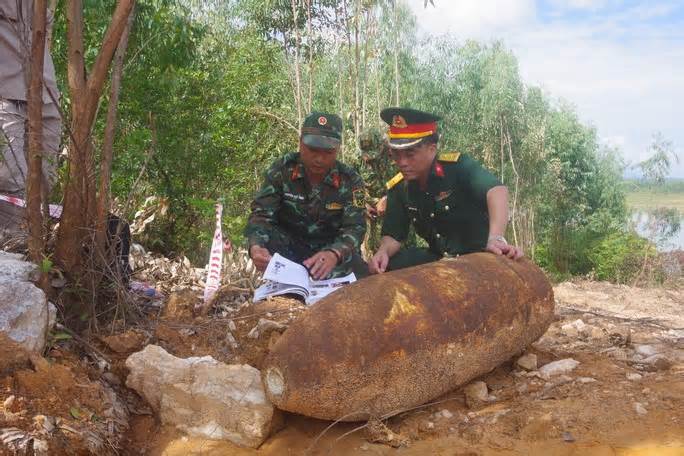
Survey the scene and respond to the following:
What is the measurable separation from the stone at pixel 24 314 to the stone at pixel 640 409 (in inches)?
94.7

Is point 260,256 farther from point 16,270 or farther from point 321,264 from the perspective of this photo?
point 16,270

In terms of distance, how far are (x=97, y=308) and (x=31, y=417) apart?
943 mm

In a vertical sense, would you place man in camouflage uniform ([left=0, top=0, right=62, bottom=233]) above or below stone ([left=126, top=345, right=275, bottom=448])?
above

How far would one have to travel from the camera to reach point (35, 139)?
109 inches

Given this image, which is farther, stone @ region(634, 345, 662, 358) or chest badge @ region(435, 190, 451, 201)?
chest badge @ region(435, 190, 451, 201)

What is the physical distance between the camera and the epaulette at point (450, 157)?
163 inches

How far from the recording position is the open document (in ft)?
11.7

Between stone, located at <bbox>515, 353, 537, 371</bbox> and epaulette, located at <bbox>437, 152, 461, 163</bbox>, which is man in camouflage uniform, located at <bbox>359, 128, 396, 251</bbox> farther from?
stone, located at <bbox>515, 353, 537, 371</bbox>

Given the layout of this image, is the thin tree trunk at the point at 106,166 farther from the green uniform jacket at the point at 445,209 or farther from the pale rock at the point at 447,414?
the green uniform jacket at the point at 445,209

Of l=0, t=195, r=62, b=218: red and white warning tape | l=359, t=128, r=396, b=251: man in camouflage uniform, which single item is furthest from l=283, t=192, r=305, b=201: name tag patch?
l=359, t=128, r=396, b=251: man in camouflage uniform

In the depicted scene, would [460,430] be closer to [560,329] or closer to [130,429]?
[130,429]

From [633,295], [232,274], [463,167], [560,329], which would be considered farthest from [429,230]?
[633,295]

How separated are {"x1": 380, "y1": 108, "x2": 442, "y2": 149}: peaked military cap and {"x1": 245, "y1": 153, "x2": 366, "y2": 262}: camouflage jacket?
50 centimetres

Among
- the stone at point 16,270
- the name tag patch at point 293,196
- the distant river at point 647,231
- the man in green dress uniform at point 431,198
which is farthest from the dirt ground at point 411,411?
the distant river at point 647,231
